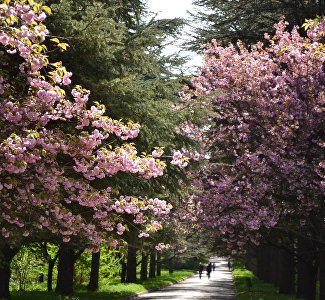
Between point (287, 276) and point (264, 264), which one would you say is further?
point (264, 264)

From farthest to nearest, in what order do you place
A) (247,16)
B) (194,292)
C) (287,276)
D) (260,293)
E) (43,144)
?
(194,292)
(260,293)
(287,276)
(247,16)
(43,144)

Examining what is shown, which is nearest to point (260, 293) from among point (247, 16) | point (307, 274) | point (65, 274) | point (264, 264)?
point (307, 274)

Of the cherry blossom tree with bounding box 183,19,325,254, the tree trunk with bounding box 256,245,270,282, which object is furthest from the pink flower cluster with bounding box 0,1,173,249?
the tree trunk with bounding box 256,245,270,282

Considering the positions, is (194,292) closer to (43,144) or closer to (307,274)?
(307,274)

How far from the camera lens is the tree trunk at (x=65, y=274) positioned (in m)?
23.2

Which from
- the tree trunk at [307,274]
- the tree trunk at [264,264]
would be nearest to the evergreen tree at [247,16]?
Result: the tree trunk at [307,274]

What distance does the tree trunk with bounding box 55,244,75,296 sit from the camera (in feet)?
76.1

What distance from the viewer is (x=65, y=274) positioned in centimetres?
2356

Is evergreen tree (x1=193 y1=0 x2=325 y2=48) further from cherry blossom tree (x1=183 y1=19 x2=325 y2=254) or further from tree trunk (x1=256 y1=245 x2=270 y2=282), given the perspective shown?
tree trunk (x1=256 y1=245 x2=270 y2=282)

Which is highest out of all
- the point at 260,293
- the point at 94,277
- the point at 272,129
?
the point at 272,129

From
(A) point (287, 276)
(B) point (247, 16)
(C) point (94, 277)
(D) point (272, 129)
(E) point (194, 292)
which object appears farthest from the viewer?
(E) point (194, 292)

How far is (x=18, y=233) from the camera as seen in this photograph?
1067cm

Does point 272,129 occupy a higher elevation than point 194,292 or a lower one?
higher

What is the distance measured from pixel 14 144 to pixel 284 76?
12.1 m
